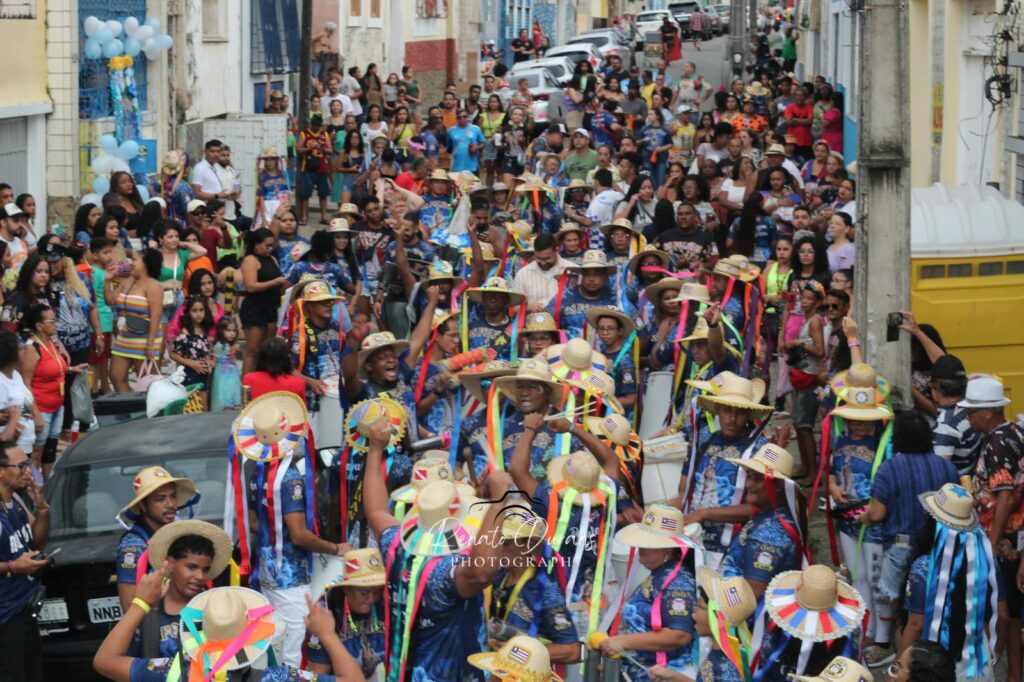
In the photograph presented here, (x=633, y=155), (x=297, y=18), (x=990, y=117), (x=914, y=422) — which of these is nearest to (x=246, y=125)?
(x=297, y=18)

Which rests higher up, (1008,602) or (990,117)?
(990,117)

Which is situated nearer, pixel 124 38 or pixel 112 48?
pixel 112 48

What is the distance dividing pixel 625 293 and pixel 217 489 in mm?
4823

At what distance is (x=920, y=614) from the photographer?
793 cm

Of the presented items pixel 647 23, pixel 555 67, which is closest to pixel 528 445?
pixel 555 67

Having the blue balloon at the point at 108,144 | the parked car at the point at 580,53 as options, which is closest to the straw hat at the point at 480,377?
the blue balloon at the point at 108,144

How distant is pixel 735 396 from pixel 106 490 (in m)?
3.55

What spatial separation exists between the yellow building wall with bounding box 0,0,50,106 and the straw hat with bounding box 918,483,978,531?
50.4 ft

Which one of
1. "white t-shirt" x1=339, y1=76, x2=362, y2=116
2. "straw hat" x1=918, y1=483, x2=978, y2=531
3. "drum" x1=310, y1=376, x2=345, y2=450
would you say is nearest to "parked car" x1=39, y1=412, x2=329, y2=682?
"drum" x1=310, y1=376, x2=345, y2=450

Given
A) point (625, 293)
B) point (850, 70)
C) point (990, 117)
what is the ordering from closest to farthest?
point (625, 293) < point (990, 117) < point (850, 70)

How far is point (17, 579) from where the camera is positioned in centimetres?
817

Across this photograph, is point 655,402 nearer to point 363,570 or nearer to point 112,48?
point 363,570

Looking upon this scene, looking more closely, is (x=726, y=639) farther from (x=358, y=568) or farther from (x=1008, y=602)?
(x=1008, y=602)

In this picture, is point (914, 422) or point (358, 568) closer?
point (358, 568)
